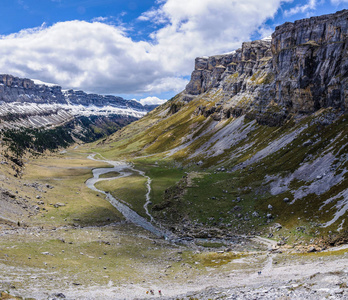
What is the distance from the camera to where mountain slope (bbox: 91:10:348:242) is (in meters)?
63.7

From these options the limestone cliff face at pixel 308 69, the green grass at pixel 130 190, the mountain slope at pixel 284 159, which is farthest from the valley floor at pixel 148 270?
the limestone cliff face at pixel 308 69

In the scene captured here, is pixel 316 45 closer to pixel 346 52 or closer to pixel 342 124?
pixel 346 52

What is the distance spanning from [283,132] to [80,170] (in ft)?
419

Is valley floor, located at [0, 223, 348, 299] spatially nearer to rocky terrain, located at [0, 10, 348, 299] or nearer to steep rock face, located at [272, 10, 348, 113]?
rocky terrain, located at [0, 10, 348, 299]

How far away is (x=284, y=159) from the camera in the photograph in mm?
92500

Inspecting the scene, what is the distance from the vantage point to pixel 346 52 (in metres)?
105

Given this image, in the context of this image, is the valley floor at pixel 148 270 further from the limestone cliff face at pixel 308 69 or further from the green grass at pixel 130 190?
the limestone cliff face at pixel 308 69

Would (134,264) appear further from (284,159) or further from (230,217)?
(284,159)

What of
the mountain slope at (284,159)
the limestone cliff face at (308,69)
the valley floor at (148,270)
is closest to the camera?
the valley floor at (148,270)

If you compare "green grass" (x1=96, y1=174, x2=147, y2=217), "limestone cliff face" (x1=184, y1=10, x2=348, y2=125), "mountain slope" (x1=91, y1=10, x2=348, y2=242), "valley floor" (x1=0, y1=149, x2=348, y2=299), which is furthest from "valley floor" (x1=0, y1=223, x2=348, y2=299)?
"limestone cliff face" (x1=184, y1=10, x2=348, y2=125)

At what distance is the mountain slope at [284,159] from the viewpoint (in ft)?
209

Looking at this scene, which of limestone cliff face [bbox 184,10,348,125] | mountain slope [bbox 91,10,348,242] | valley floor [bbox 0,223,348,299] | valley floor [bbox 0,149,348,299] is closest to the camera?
valley floor [bbox 0,223,348,299]

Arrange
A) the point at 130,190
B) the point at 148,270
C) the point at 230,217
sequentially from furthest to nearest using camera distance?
the point at 130,190, the point at 230,217, the point at 148,270

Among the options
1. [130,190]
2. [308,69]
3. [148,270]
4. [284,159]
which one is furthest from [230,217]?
[308,69]
